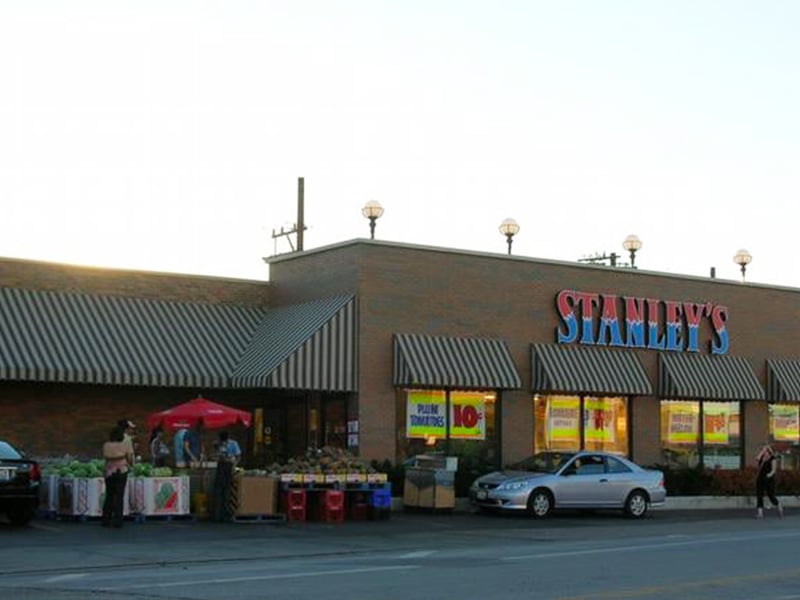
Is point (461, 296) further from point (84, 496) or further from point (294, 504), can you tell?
point (84, 496)

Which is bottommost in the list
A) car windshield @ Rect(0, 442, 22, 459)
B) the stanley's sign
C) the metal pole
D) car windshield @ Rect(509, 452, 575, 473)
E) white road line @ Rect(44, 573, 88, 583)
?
white road line @ Rect(44, 573, 88, 583)

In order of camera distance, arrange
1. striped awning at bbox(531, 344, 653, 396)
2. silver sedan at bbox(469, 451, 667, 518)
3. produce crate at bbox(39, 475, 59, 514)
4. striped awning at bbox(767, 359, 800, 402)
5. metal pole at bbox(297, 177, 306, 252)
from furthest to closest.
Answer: metal pole at bbox(297, 177, 306, 252)
striped awning at bbox(767, 359, 800, 402)
striped awning at bbox(531, 344, 653, 396)
silver sedan at bbox(469, 451, 667, 518)
produce crate at bbox(39, 475, 59, 514)

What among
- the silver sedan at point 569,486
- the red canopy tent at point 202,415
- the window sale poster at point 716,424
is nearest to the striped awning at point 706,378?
the window sale poster at point 716,424

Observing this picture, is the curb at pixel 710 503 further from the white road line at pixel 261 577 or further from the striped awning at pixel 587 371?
the white road line at pixel 261 577

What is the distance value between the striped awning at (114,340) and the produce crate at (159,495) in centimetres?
474

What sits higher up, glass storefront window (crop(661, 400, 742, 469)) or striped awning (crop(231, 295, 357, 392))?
striped awning (crop(231, 295, 357, 392))

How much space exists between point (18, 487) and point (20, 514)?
0.61 m

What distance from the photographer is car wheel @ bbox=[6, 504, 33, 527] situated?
22.5 m

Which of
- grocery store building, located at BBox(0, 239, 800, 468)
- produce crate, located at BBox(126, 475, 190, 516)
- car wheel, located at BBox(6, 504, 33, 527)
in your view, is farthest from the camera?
grocery store building, located at BBox(0, 239, 800, 468)

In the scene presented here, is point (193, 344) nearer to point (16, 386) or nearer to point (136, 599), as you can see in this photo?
point (16, 386)

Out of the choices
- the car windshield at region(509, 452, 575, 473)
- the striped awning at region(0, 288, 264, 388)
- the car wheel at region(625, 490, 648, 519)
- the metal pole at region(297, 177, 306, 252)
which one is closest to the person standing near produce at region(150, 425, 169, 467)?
the striped awning at region(0, 288, 264, 388)

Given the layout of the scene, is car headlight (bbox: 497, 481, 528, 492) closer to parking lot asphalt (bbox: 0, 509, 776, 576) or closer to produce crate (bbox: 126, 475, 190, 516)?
parking lot asphalt (bbox: 0, 509, 776, 576)

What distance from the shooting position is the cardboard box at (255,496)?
2470cm

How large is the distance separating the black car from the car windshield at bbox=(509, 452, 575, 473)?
10.8m
